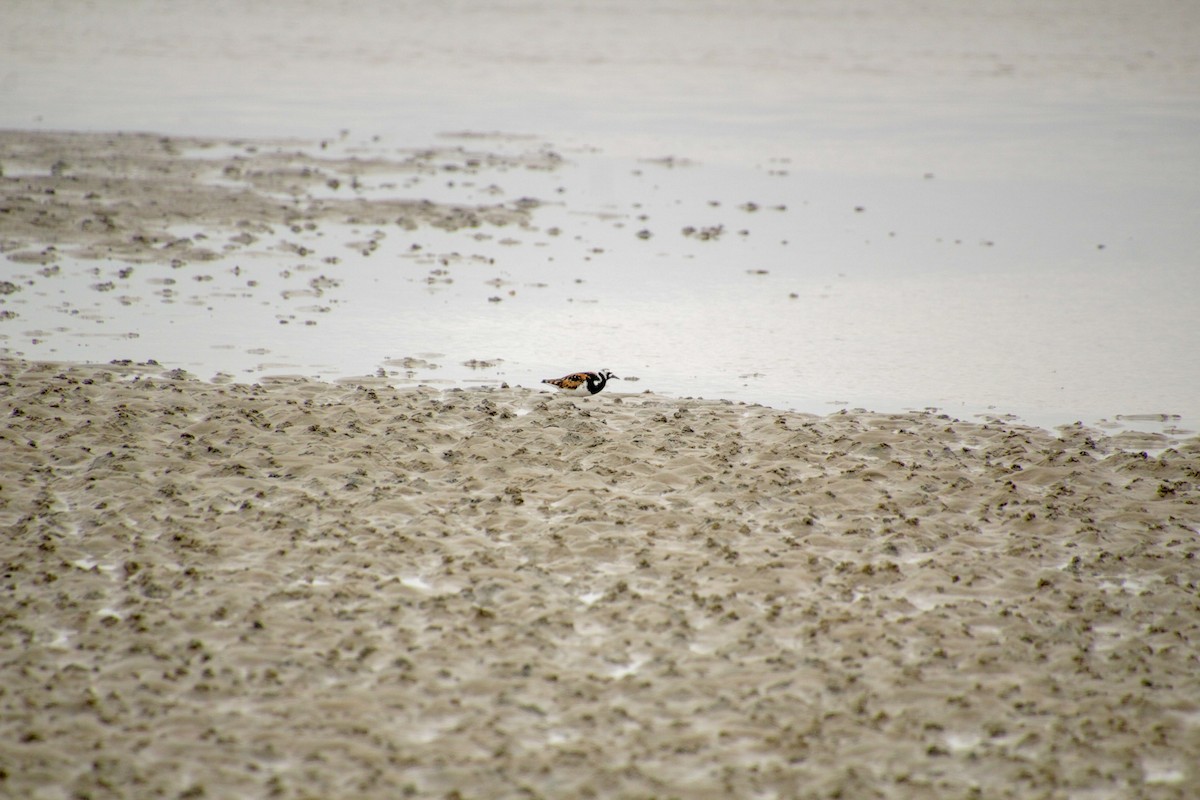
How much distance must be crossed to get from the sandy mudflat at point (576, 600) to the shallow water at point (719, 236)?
4.68ft

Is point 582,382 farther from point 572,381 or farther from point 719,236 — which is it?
point 719,236

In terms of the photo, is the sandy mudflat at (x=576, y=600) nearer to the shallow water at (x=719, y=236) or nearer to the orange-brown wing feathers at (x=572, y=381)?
the orange-brown wing feathers at (x=572, y=381)

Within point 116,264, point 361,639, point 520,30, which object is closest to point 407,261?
point 116,264

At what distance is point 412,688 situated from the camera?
20.5ft

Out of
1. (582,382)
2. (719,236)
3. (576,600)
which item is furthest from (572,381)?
(719,236)

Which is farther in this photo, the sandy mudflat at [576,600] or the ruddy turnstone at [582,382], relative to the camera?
the ruddy turnstone at [582,382]

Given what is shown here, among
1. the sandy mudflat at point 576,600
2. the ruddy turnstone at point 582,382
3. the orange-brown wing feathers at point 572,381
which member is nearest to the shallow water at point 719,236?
the ruddy turnstone at point 582,382

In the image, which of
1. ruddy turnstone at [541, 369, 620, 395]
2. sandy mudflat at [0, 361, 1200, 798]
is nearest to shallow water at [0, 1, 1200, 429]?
ruddy turnstone at [541, 369, 620, 395]

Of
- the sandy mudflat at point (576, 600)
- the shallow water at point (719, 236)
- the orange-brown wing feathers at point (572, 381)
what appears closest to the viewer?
the sandy mudflat at point (576, 600)

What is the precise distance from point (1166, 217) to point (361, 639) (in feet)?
50.3

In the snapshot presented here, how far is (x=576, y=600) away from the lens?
7258 mm

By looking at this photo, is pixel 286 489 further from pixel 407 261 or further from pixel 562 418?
pixel 407 261

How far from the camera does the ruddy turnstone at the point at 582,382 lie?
10.7 metres

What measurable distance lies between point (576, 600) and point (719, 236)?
1065cm
